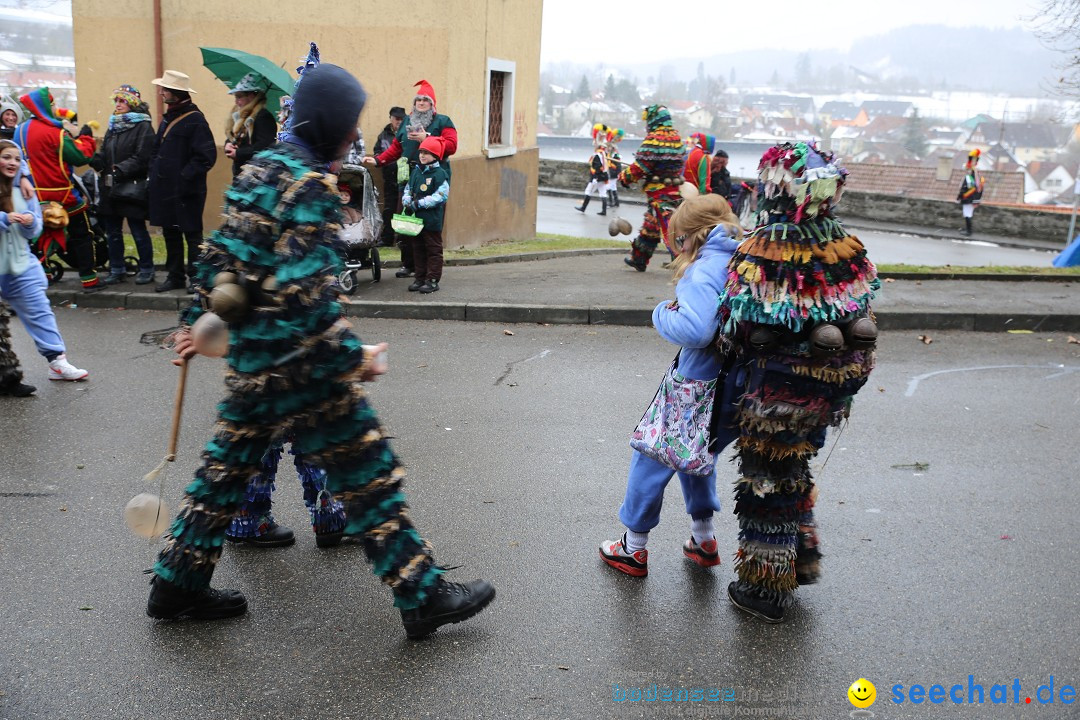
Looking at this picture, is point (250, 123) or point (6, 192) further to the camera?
point (250, 123)

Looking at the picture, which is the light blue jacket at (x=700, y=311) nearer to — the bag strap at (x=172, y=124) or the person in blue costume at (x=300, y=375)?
the person in blue costume at (x=300, y=375)

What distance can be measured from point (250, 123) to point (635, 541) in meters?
6.85

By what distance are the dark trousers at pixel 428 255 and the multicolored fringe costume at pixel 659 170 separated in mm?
2842

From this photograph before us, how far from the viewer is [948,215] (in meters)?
27.7

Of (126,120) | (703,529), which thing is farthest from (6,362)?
(703,529)

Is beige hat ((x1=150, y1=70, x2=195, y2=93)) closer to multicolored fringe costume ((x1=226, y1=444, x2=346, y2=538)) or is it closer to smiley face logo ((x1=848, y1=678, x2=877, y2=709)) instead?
multicolored fringe costume ((x1=226, y1=444, x2=346, y2=538))

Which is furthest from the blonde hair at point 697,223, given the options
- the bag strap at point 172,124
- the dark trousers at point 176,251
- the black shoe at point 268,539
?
the dark trousers at point 176,251

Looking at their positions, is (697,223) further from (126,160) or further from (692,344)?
(126,160)

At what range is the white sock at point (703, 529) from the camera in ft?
14.1

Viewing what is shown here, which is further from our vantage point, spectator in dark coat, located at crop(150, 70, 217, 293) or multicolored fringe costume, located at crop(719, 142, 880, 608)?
spectator in dark coat, located at crop(150, 70, 217, 293)

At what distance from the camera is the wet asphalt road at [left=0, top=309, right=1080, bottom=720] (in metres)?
→ 3.35

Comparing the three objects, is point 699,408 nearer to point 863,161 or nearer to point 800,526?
point 800,526

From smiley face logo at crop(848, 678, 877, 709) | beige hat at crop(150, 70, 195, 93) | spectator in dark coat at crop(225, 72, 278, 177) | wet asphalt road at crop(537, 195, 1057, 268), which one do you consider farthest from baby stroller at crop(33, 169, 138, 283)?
wet asphalt road at crop(537, 195, 1057, 268)

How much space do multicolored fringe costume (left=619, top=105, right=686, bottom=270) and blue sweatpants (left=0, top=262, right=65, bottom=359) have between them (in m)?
6.87
